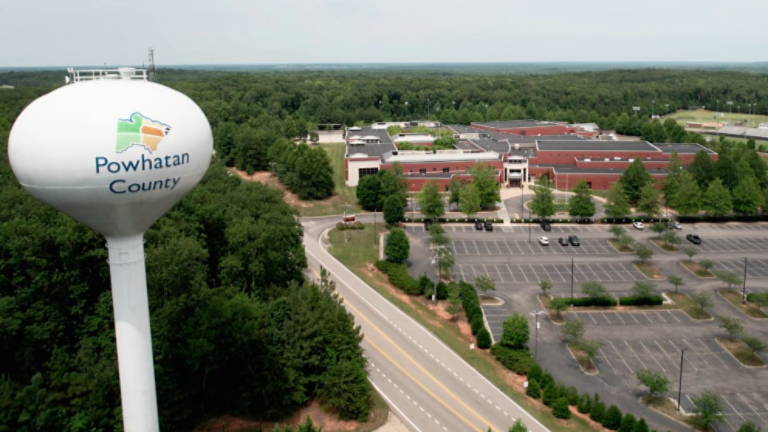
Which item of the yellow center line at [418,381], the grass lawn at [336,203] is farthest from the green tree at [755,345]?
the grass lawn at [336,203]

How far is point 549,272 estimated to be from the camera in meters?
57.0

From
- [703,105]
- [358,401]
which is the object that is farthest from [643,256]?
[703,105]

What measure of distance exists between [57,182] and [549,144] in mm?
89142

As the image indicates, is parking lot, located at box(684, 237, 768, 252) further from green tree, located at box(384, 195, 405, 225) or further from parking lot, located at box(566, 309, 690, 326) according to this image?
green tree, located at box(384, 195, 405, 225)

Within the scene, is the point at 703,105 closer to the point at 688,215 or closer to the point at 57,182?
the point at 688,215

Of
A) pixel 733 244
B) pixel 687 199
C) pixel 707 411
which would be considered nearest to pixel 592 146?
pixel 687 199

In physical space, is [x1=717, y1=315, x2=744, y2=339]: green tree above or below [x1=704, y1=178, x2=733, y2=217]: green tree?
below

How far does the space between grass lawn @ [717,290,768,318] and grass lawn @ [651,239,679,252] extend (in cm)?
1113

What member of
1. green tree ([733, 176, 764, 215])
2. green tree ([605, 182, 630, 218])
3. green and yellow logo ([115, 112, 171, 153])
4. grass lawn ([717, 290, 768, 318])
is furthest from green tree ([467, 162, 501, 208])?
green and yellow logo ([115, 112, 171, 153])

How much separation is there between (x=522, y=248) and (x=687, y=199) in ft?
77.6

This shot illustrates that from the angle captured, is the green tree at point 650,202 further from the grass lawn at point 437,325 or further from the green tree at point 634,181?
the grass lawn at point 437,325

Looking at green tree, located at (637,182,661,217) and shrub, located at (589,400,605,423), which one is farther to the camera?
green tree, located at (637,182,661,217)

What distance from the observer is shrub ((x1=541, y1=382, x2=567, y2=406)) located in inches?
1410

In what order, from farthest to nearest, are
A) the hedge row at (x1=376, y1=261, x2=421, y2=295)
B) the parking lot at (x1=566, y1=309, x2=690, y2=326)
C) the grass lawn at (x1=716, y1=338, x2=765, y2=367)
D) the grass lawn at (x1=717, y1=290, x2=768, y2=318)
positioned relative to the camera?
1. the hedge row at (x1=376, y1=261, x2=421, y2=295)
2. the grass lawn at (x1=717, y1=290, x2=768, y2=318)
3. the parking lot at (x1=566, y1=309, x2=690, y2=326)
4. the grass lawn at (x1=716, y1=338, x2=765, y2=367)
